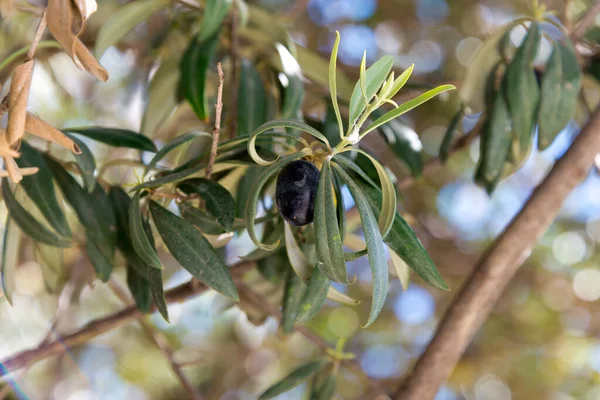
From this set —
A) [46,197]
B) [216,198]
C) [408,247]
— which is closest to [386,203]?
[408,247]

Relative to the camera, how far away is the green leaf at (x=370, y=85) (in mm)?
536

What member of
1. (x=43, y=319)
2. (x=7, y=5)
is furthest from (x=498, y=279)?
(x=43, y=319)

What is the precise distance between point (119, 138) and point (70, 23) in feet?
0.80

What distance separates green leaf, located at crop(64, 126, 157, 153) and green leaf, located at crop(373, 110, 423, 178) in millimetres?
320

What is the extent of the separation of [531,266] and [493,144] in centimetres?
148

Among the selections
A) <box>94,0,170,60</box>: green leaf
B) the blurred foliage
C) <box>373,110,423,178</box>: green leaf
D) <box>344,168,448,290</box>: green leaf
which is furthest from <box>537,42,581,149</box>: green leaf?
<box>94,0,170,60</box>: green leaf

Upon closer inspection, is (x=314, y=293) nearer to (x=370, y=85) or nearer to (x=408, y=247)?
(x=408, y=247)

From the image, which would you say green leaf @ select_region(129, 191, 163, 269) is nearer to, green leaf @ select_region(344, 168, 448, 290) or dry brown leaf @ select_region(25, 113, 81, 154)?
dry brown leaf @ select_region(25, 113, 81, 154)

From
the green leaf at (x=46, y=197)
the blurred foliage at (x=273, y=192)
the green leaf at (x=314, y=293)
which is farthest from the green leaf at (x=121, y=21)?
the green leaf at (x=314, y=293)

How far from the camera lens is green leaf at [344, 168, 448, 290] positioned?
63cm

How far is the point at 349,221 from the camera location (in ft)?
3.14

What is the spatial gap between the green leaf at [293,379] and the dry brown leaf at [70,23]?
1.61 ft

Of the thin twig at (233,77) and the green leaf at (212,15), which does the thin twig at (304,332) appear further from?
the green leaf at (212,15)

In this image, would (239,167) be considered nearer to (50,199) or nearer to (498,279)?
(50,199)
